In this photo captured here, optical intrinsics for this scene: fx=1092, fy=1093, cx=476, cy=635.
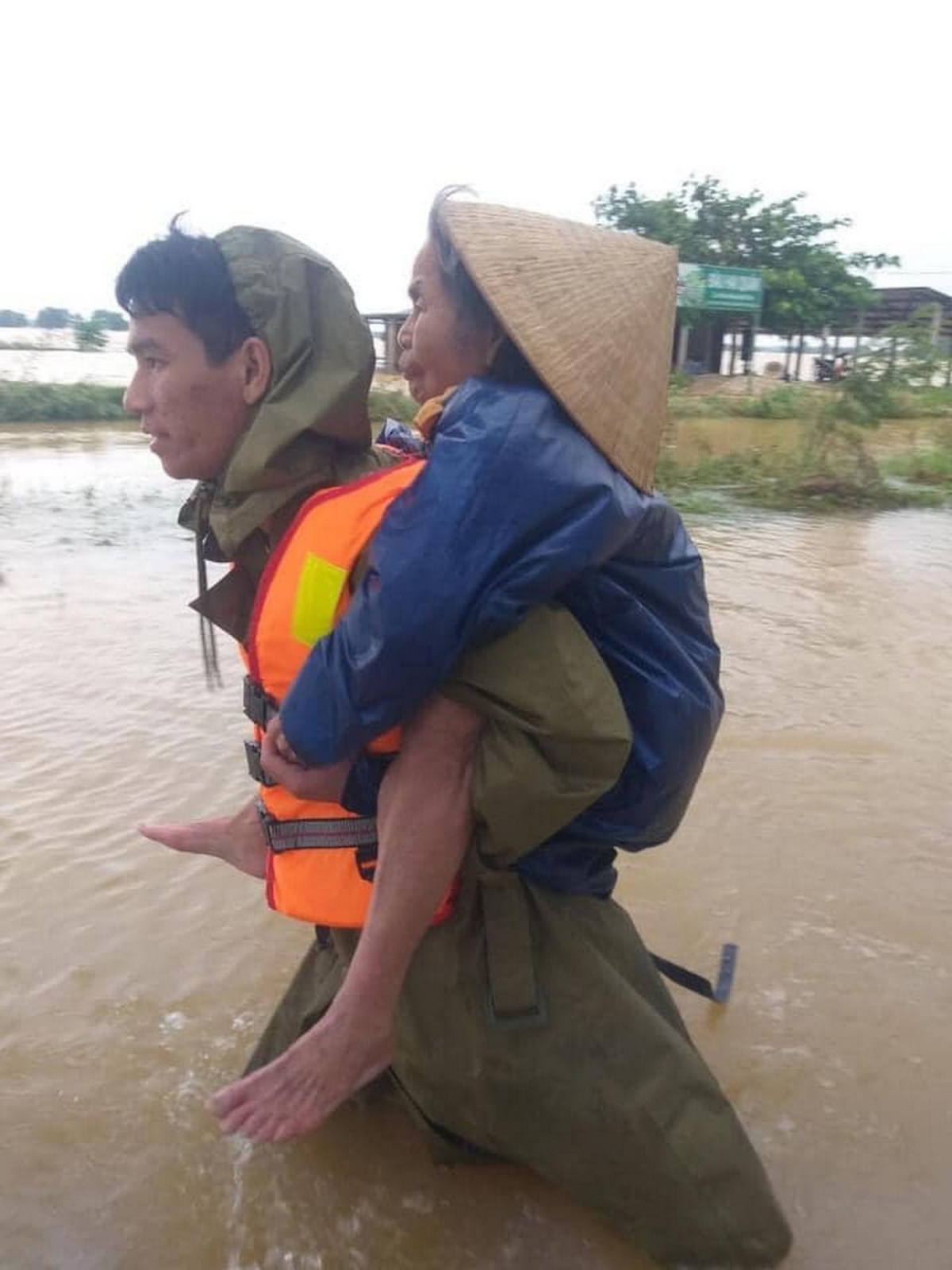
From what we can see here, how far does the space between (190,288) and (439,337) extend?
384 millimetres

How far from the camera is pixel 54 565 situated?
6680 mm

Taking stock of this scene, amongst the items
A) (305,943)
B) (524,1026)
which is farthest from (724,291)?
(524,1026)

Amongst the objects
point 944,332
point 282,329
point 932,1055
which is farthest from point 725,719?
point 944,332

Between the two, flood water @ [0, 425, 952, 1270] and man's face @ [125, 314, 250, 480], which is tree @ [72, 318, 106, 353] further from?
man's face @ [125, 314, 250, 480]

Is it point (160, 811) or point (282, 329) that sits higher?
point (282, 329)

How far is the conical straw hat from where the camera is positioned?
1460mm

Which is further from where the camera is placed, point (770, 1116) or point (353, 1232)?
point (770, 1116)

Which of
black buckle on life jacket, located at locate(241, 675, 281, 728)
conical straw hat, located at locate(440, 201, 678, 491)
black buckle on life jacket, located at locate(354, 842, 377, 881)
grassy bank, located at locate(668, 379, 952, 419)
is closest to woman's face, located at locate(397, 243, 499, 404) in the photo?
conical straw hat, located at locate(440, 201, 678, 491)

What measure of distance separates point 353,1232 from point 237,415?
53.1 inches

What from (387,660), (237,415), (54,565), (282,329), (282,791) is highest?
(282,329)

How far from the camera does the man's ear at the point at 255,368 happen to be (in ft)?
5.54

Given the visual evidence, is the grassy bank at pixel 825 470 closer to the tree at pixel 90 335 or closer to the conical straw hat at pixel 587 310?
the conical straw hat at pixel 587 310

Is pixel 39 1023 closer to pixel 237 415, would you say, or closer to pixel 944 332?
pixel 237 415

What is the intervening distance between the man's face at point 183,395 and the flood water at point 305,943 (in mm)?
1227
